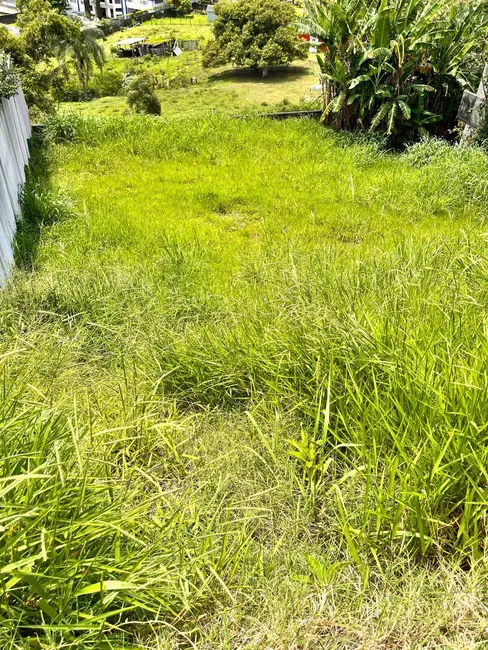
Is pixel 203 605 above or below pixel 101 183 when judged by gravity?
below

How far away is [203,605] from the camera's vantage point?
66.0 inches

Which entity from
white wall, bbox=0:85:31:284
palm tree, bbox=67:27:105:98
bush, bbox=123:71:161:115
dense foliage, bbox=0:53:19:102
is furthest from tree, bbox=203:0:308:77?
dense foliage, bbox=0:53:19:102

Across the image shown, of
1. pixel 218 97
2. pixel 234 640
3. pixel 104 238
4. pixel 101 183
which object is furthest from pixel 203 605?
pixel 218 97

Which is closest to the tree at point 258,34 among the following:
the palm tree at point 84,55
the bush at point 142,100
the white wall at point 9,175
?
the palm tree at point 84,55

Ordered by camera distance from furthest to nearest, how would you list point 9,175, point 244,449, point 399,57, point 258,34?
point 258,34 → point 399,57 → point 9,175 → point 244,449

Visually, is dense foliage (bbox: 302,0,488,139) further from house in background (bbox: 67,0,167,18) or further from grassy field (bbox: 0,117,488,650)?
house in background (bbox: 67,0,167,18)

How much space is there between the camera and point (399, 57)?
7.84m

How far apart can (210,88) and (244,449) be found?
32644mm

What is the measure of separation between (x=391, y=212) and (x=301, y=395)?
13.5 ft

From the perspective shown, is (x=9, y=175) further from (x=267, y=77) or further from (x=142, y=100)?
(x=267, y=77)

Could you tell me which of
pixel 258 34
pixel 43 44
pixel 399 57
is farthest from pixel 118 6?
pixel 399 57

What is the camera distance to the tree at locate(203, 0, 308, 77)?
3081 centimetres

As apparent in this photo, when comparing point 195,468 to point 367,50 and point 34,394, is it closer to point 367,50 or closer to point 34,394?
point 34,394

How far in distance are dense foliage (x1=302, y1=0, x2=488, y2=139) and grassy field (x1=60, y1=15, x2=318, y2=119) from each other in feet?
33.8
